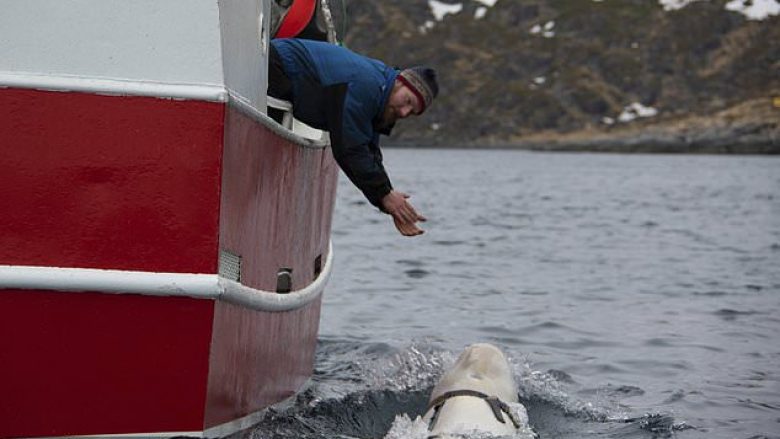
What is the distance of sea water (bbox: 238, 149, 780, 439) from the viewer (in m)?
8.62

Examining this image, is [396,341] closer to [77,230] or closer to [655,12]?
[77,230]

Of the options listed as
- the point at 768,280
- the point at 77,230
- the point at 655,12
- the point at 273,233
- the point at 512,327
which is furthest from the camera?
the point at 655,12

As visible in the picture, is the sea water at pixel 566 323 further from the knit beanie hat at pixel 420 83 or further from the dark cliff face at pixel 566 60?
the dark cliff face at pixel 566 60

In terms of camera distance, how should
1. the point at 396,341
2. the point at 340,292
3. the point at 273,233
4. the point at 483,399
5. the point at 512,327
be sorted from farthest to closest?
1. the point at 340,292
2. the point at 512,327
3. the point at 396,341
4. the point at 483,399
5. the point at 273,233

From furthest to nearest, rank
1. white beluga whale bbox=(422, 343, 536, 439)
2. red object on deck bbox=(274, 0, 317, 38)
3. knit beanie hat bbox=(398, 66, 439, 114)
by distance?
1. red object on deck bbox=(274, 0, 317, 38)
2. white beluga whale bbox=(422, 343, 536, 439)
3. knit beanie hat bbox=(398, 66, 439, 114)

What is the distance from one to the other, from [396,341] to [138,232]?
7.00 meters

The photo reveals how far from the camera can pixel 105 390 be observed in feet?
16.7

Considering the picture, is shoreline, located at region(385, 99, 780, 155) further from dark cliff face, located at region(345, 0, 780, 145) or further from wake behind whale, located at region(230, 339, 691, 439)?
wake behind whale, located at region(230, 339, 691, 439)

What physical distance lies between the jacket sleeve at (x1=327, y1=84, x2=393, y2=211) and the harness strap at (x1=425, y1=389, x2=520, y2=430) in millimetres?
1554

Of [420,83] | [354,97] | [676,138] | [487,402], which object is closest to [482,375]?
[487,402]

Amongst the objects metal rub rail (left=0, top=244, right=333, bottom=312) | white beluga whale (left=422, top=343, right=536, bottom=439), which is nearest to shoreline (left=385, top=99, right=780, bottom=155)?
white beluga whale (left=422, top=343, right=536, bottom=439)

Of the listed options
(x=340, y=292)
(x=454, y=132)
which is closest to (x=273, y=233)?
(x=340, y=292)

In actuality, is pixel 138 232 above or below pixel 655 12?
below

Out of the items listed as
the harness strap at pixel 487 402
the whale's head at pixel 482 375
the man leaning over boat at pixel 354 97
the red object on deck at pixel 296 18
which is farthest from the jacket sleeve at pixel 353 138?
the red object on deck at pixel 296 18
